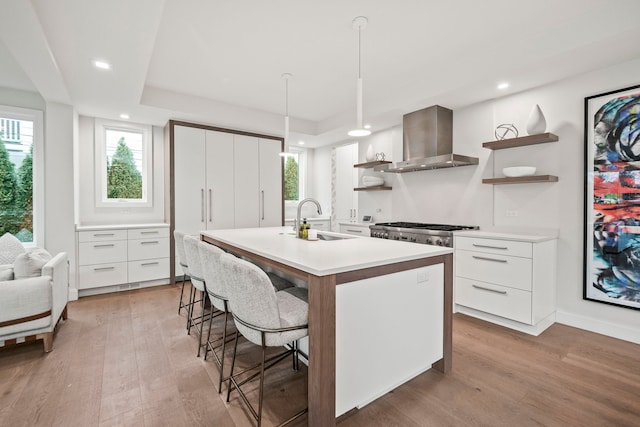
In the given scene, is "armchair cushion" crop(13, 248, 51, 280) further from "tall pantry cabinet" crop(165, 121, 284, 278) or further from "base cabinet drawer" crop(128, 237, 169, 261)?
"tall pantry cabinet" crop(165, 121, 284, 278)

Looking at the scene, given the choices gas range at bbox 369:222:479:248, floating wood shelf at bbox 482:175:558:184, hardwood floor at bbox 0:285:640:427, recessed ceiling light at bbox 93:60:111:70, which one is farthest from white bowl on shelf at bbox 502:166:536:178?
recessed ceiling light at bbox 93:60:111:70

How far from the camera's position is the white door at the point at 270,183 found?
5145 mm

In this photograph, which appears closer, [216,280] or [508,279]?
[216,280]

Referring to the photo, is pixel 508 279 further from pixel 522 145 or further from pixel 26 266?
pixel 26 266

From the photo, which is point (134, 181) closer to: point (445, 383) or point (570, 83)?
point (445, 383)

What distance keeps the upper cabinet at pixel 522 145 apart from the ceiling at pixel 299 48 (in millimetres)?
559

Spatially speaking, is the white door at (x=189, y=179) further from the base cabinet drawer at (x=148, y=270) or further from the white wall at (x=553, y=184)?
the white wall at (x=553, y=184)

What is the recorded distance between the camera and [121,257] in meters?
4.06

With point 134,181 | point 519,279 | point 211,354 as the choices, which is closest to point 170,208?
point 134,181

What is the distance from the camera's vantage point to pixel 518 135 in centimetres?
325

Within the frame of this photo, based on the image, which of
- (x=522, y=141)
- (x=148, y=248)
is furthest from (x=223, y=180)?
(x=522, y=141)

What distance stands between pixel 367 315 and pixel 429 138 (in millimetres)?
2797

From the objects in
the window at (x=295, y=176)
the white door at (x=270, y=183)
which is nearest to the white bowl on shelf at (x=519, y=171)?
the white door at (x=270, y=183)

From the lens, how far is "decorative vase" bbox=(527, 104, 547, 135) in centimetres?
288
